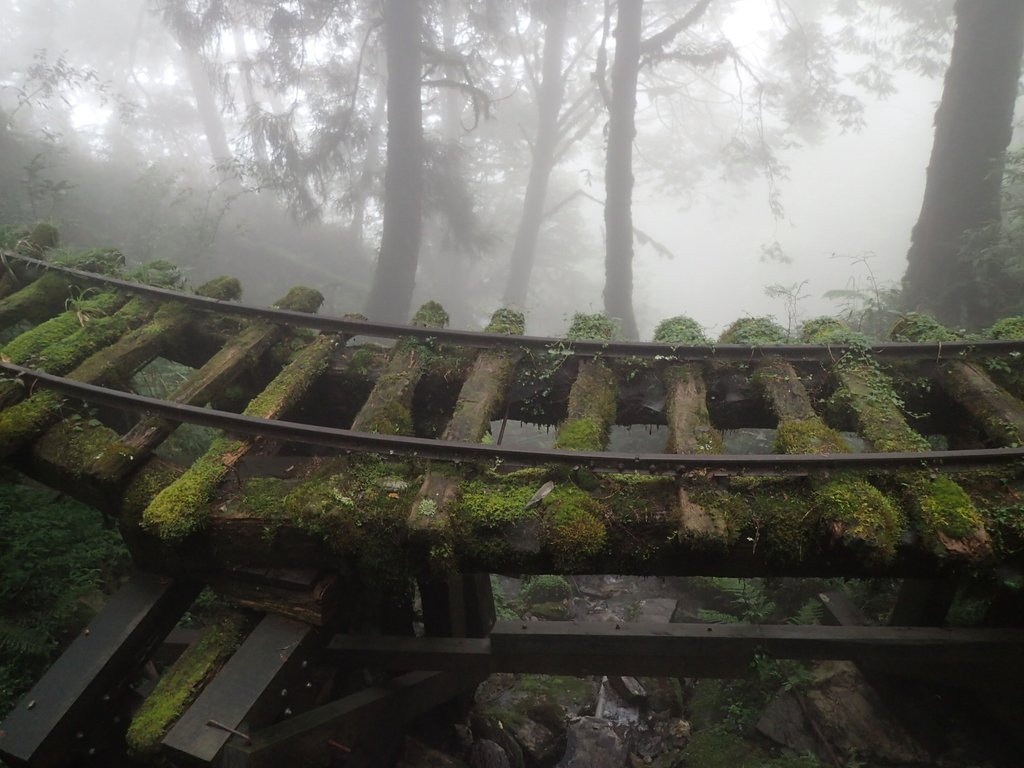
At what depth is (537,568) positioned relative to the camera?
286 centimetres

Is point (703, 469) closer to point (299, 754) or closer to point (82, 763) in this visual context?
point (299, 754)

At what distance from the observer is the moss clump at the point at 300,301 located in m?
4.84

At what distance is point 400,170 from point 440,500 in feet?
42.1

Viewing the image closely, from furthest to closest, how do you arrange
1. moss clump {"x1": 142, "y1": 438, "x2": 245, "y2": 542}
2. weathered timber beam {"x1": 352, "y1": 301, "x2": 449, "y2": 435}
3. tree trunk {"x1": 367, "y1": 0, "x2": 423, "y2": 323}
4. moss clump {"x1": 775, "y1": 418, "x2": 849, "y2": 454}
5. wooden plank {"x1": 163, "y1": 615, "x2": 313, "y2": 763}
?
tree trunk {"x1": 367, "y1": 0, "x2": 423, "y2": 323}, weathered timber beam {"x1": 352, "y1": 301, "x2": 449, "y2": 435}, moss clump {"x1": 775, "y1": 418, "x2": 849, "y2": 454}, moss clump {"x1": 142, "y1": 438, "x2": 245, "y2": 542}, wooden plank {"x1": 163, "y1": 615, "x2": 313, "y2": 763}

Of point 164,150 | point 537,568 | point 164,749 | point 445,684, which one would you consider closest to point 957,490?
point 537,568

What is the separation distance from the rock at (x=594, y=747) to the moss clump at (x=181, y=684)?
11.4 feet

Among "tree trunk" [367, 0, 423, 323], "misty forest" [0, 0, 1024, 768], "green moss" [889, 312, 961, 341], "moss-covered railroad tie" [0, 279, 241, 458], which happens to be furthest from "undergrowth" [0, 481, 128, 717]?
"tree trunk" [367, 0, 423, 323]

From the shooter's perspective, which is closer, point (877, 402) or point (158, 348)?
point (877, 402)

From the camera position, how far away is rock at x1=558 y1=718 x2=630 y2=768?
16.9 feet

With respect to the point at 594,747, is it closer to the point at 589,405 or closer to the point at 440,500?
the point at 589,405

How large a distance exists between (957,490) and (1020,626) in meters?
1.53

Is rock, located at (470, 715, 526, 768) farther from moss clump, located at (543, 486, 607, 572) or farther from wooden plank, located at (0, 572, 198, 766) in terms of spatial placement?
moss clump, located at (543, 486, 607, 572)

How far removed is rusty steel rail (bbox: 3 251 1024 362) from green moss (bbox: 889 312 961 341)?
0.84 ft

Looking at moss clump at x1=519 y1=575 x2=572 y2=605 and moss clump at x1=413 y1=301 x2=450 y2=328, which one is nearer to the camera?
moss clump at x1=413 y1=301 x2=450 y2=328
